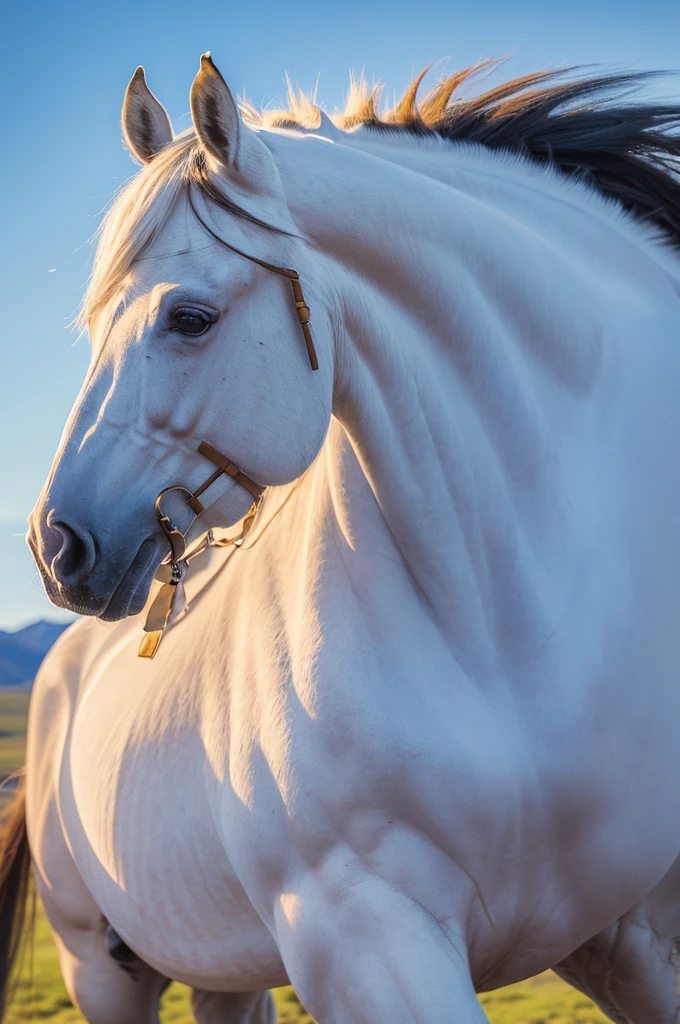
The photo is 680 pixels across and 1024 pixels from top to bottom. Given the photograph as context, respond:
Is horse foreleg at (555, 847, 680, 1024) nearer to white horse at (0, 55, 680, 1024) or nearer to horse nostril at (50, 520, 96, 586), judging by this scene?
white horse at (0, 55, 680, 1024)

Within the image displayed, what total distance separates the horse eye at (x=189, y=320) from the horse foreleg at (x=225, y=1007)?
8.72 feet

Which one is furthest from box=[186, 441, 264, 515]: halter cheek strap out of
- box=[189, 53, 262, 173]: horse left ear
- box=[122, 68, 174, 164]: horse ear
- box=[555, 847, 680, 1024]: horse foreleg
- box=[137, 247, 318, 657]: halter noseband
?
box=[555, 847, 680, 1024]: horse foreleg

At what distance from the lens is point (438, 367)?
7.07ft

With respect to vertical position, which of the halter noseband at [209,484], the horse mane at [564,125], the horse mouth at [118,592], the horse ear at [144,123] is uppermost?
the horse mane at [564,125]

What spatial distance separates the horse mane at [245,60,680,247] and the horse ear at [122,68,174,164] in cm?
56

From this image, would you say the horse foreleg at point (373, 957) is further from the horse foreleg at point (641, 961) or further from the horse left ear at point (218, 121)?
the horse left ear at point (218, 121)

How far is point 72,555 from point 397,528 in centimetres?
66

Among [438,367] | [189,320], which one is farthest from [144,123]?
[438,367]

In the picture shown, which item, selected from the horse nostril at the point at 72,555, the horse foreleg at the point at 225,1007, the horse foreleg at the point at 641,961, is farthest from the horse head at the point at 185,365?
the horse foreleg at the point at 225,1007

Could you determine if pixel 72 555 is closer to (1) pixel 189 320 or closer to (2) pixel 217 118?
(1) pixel 189 320

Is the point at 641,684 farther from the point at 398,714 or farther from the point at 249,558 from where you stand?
the point at 249,558

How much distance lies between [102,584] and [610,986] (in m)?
1.80

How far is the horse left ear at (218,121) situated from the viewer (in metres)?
1.85

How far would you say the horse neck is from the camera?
207 cm
